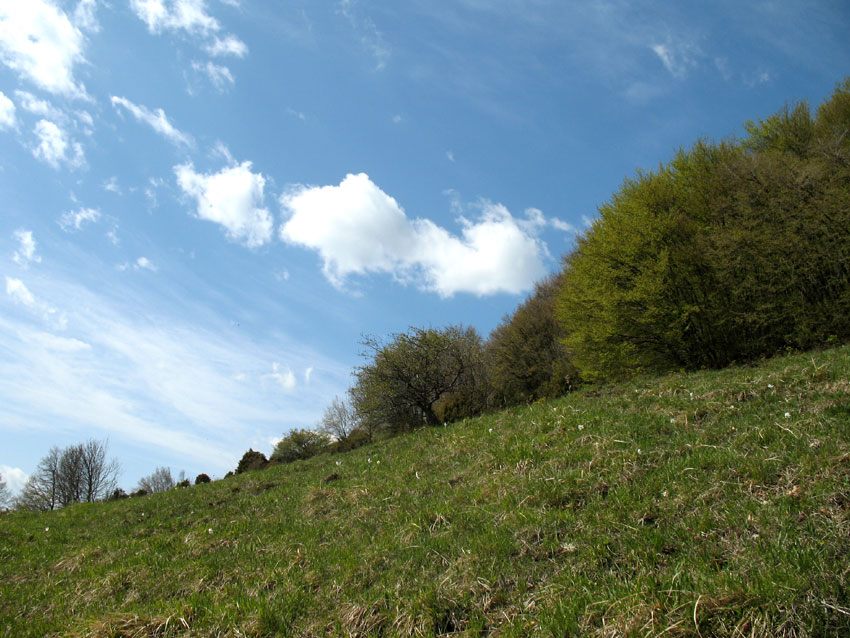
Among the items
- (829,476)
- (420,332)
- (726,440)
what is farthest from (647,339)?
(829,476)

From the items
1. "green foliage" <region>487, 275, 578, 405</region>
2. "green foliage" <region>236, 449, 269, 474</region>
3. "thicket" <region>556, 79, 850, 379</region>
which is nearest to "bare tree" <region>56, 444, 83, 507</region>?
"green foliage" <region>236, 449, 269, 474</region>

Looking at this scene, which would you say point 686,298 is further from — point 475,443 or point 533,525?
point 533,525

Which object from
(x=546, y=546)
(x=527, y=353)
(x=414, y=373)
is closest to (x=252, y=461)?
(x=414, y=373)

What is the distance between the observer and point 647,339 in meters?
26.8

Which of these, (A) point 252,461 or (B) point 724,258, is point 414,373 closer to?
(A) point 252,461

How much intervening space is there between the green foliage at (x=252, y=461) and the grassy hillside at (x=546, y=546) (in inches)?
697

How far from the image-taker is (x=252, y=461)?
29391 mm

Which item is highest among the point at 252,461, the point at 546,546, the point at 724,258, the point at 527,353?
the point at 527,353

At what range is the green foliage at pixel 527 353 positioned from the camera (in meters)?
41.3

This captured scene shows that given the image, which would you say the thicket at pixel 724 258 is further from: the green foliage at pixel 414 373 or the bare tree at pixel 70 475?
the bare tree at pixel 70 475

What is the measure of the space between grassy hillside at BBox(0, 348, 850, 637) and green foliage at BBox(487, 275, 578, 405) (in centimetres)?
3047

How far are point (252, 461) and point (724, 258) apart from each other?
90.5ft

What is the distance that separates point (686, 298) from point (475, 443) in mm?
20107

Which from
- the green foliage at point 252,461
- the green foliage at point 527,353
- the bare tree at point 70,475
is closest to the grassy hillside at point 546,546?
the green foliage at point 252,461
